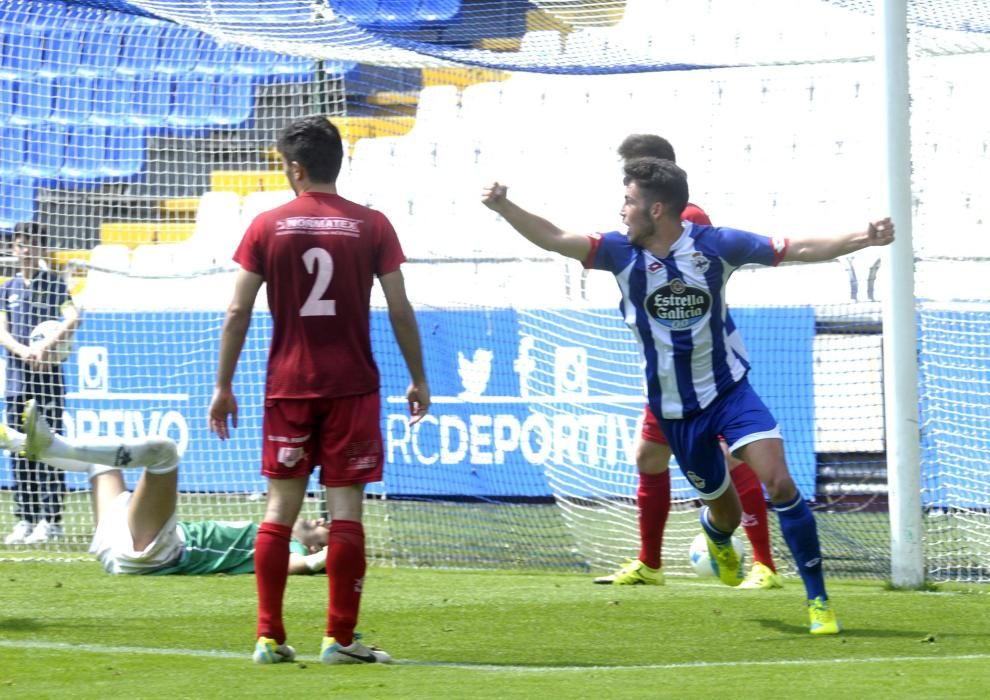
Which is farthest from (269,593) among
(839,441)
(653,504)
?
(839,441)

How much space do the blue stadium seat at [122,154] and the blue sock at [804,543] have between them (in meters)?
7.44

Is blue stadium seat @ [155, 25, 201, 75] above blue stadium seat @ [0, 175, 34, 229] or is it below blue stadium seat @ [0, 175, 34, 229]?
above

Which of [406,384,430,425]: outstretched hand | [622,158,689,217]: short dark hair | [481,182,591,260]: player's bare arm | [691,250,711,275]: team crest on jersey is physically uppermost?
[622,158,689,217]: short dark hair

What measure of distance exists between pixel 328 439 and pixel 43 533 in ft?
16.6

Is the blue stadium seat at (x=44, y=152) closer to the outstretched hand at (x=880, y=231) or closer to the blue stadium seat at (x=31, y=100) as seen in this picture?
the blue stadium seat at (x=31, y=100)

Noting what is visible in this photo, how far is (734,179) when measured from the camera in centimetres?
1258

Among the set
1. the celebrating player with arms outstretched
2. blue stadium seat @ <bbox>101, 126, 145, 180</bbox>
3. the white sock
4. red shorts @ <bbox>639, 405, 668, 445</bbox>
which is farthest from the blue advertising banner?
the celebrating player with arms outstretched

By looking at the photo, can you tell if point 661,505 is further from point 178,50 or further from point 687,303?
point 178,50

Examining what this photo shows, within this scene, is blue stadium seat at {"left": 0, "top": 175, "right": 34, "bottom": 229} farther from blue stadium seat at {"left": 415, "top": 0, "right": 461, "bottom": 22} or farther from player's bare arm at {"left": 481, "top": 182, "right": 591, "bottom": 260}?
player's bare arm at {"left": 481, "top": 182, "right": 591, "bottom": 260}

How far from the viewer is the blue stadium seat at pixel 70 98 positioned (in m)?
11.3

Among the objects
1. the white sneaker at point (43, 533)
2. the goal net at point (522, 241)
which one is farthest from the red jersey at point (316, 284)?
the white sneaker at point (43, 533)

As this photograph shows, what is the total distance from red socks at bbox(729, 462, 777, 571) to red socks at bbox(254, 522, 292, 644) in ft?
9.33

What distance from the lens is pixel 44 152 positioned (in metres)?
11.7

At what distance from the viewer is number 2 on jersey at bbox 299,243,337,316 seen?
543cm
